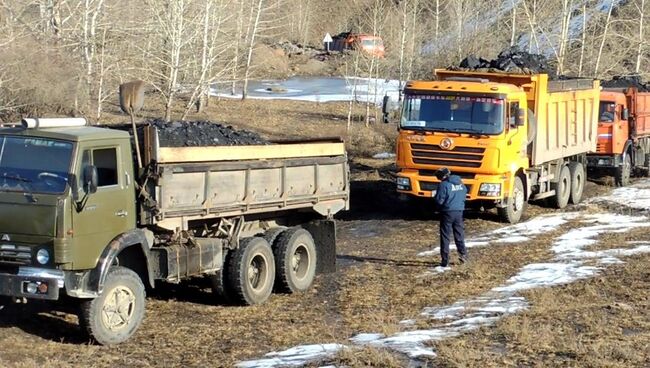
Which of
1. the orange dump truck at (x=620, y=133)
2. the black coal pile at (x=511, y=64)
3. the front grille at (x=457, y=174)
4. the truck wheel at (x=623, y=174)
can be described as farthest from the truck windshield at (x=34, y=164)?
the truck wheel at (x=623, y=174)

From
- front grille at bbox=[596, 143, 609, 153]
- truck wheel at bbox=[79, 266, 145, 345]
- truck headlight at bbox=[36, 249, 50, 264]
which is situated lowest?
truck wheel at bbox=[79, 266, 145, 345]

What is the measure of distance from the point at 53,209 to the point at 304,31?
219ft

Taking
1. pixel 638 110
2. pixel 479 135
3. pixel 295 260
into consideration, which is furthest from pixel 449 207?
pixel 638 110

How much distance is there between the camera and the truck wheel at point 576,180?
22609 millimetres

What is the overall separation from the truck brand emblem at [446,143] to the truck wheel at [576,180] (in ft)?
18.1

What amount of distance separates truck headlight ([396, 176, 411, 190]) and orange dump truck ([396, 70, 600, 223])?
2 cm

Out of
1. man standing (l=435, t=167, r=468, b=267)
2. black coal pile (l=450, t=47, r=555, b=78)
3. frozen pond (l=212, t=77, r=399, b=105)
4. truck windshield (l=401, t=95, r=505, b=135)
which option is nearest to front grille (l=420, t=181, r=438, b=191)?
truck windshield (l=401, t=95, r=505, b=135)

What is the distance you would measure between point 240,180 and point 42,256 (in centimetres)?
294

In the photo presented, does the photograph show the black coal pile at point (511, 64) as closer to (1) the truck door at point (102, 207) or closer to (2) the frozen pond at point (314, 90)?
(1) the truck door at point (102, 207)

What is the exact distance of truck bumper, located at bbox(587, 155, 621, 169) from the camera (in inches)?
1001

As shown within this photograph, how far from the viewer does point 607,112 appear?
2570cm

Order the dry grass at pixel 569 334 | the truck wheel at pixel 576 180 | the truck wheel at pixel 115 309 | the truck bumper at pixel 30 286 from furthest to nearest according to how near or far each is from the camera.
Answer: the truck wheel at pixel 576 180
the truck wheel at pixel 115 309
the truck bumper at pixel 30 286
the dry grass at pixel 569 334

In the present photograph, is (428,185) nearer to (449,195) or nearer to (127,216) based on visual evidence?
(449,195)

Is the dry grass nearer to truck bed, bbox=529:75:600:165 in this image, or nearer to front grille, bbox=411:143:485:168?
front grille, bbox=411:143:485:168
